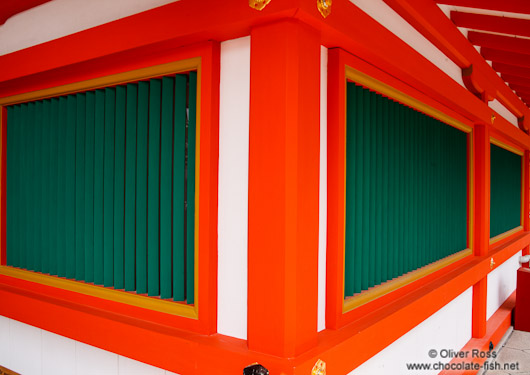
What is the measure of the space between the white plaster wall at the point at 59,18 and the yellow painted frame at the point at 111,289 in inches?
10.1

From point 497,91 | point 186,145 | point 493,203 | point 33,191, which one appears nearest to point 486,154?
point 497,91

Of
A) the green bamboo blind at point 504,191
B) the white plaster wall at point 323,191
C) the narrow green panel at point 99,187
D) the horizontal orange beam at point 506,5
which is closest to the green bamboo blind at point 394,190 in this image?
the white plaster wall at point 323,191

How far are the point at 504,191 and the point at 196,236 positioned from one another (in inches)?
200

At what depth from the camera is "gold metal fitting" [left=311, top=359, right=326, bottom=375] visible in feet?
4.60

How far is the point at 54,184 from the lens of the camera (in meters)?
2.30

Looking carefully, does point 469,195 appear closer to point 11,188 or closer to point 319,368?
point 319,368

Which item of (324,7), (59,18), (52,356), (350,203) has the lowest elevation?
(52,356)

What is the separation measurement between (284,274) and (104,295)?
1.10 metres

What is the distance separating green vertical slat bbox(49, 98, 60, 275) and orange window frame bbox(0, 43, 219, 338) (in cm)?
7

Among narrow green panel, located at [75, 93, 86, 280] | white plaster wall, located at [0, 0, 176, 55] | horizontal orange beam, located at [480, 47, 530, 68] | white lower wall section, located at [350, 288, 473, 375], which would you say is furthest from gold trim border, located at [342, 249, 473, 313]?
horizontal orange beam, located at [480, 47, 530, 68]

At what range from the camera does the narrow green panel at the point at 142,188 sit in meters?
1.87

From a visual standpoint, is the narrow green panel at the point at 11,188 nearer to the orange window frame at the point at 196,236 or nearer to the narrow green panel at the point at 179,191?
the orange window frame at the point at 196,236

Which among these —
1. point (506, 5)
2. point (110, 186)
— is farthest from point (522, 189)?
point (110, 186)

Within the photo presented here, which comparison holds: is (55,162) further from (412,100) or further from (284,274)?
(412,100)
